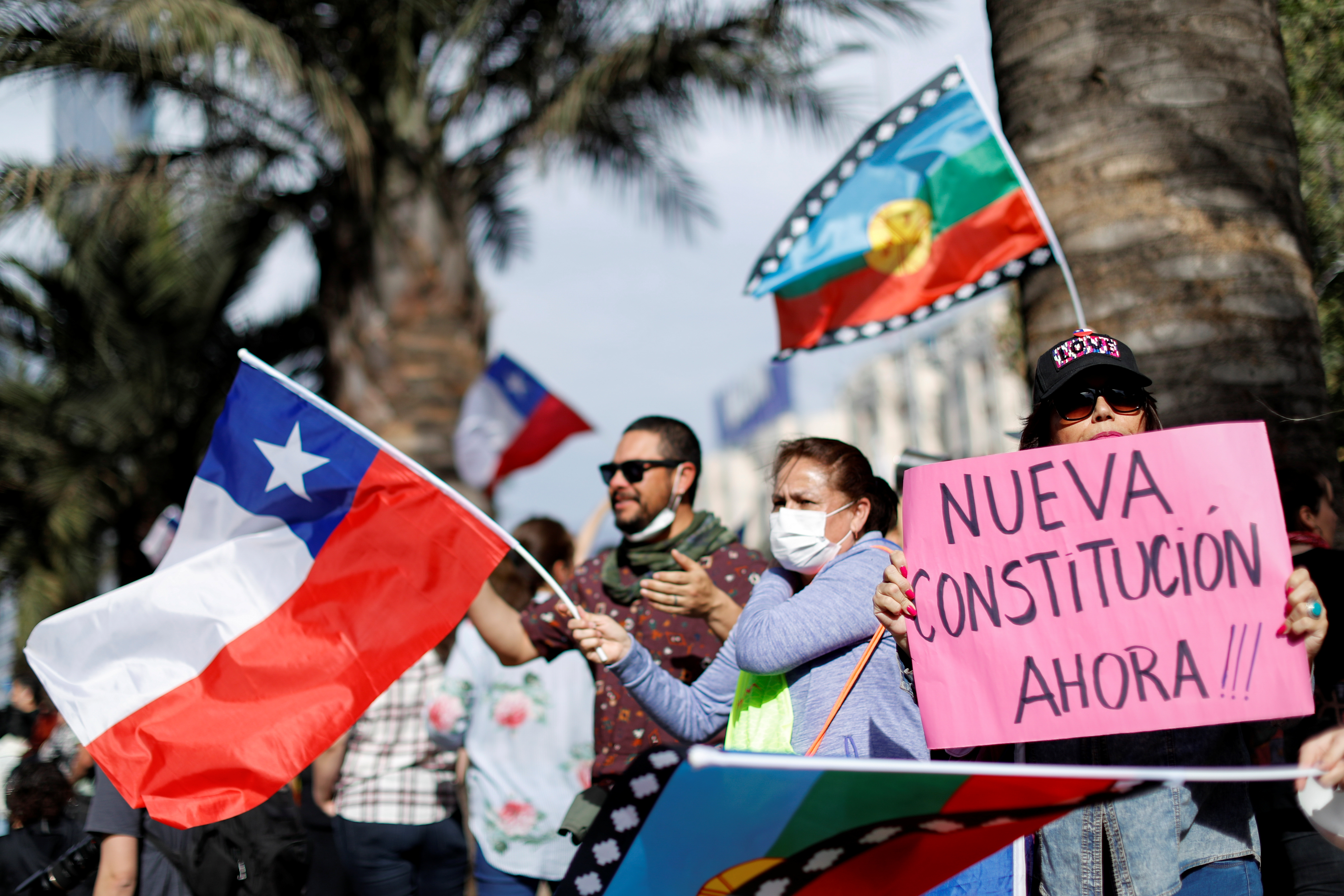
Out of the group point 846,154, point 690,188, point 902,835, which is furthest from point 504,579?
point 690,188

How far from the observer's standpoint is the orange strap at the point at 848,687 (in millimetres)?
2551

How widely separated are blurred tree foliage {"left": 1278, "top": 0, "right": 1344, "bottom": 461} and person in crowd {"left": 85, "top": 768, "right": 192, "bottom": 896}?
14.4ft

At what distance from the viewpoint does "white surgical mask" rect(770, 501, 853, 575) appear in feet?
9.42

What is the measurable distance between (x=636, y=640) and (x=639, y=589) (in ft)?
1.01

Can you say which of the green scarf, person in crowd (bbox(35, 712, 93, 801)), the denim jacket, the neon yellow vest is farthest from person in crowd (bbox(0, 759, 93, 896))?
the denim jacket

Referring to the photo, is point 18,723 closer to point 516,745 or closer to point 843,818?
point 516,745

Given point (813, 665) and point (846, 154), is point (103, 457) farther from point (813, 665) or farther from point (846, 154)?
point (813, 665)

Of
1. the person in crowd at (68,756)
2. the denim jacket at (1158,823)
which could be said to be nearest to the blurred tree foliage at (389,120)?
the person in crowd at (68,756)

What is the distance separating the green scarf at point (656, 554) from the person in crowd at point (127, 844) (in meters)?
1.64

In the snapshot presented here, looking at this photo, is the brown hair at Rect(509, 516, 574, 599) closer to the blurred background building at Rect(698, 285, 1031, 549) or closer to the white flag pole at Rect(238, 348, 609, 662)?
the white flag pole at Rect(238, 348, 609, 662)

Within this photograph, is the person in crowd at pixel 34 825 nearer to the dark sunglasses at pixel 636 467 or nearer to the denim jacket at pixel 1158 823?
the dark sunglasses at pixel 636 467

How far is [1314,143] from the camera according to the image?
4652 mm

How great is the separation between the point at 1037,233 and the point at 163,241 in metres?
8.82

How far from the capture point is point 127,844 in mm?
3816
